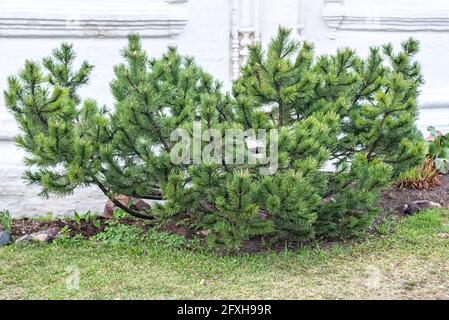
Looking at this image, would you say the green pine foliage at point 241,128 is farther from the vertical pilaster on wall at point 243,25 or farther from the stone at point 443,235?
the vertical pilaster on wall at point 243,25

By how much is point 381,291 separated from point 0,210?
3381mm

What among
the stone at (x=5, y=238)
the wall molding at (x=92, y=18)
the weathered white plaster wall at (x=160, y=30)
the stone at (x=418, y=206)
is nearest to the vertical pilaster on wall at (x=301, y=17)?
the weathered white plaster wall at (x=160, y=30)

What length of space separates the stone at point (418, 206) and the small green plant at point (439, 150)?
78 cm

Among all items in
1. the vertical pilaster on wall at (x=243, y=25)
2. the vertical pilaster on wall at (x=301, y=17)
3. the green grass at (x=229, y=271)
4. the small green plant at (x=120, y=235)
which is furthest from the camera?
the vertical pilaster on wall at (x=301, y=17)

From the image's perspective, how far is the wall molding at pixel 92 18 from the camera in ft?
20.8

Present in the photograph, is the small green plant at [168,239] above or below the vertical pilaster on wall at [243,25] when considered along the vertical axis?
below

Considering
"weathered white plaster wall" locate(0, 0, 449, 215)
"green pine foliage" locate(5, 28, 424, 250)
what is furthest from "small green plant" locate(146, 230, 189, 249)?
"weathered white plaster wall" locate(0, 0, 449, 215)

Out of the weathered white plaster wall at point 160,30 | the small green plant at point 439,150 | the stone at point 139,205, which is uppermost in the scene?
the weathered white plaster wall at point 160,30

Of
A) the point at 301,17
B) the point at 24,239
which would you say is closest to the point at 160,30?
the point at 301,17

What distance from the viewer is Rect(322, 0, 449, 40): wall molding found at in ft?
24.2

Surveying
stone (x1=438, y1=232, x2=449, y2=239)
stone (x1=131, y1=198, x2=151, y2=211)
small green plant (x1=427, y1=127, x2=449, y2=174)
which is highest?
small green plant (x1=427, y1=127, x2=449, y2=174)

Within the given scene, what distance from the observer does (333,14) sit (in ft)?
24.0

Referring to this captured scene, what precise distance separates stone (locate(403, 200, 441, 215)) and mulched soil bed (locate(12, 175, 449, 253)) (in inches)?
2.1

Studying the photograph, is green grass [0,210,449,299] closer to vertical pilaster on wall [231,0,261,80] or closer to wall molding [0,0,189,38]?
wall molding [0,0,189,38]
